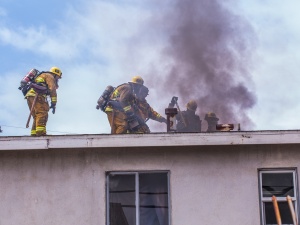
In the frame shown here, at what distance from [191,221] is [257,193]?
106 cm

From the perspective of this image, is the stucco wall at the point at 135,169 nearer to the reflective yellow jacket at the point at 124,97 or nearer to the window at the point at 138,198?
the window at the point at 138,198

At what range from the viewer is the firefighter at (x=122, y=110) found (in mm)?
14836

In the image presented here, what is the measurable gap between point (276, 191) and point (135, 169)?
6.98 feet

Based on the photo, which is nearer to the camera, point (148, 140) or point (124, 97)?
point (148, 140)

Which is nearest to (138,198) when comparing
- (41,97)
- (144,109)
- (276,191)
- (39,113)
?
(276,191)

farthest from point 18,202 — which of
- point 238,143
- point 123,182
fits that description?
point 238,143

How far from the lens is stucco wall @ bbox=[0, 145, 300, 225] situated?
9977 millimetres

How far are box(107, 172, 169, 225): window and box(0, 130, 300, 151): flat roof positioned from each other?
54 cm

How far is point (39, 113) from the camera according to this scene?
14789 millimetres

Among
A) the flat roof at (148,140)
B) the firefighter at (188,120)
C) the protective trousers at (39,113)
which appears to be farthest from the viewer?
the firefighter at (188,120)

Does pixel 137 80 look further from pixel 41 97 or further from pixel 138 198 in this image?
pixel 138 198

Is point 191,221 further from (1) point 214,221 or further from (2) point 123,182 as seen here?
(2) point 123,182

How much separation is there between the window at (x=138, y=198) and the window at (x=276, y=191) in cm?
144

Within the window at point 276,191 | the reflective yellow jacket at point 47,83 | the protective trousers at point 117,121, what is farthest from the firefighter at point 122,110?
the window at point 276,191
